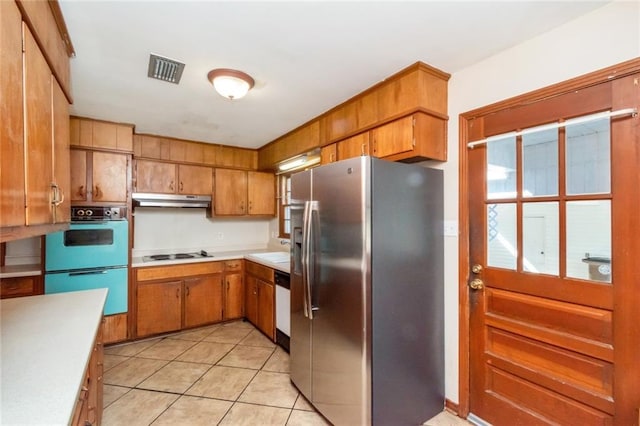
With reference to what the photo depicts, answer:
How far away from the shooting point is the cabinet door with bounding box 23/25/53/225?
1088 mm

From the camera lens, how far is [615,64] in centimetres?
142

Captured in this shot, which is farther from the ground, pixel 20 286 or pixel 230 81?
pixel 230 81

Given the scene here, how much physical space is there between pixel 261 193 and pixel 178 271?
1.58 meters

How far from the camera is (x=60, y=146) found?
5.23 ft

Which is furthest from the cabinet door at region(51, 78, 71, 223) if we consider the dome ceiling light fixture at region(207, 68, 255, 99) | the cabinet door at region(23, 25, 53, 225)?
the dome ceiling light fixture at region(207, 68, 255, 99)

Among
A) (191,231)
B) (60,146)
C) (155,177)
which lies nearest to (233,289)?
(191,231)

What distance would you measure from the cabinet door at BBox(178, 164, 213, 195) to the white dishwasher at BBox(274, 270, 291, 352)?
1669 mm

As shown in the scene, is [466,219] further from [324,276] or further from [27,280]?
[27,280]

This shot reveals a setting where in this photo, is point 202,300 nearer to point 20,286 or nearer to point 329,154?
point 20,286

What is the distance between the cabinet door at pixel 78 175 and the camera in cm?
→ 297

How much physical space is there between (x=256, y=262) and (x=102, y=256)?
1.61 meters

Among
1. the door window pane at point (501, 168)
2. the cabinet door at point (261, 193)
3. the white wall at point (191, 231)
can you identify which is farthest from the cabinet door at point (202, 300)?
the door window pane at point (501, 168)

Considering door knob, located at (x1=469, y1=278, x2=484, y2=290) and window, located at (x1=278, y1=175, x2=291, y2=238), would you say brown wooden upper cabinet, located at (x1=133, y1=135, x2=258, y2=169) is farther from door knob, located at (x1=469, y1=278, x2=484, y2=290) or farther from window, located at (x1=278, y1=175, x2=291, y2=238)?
door knob, located at (x1=469, y1=278, x2=484, y2=290)

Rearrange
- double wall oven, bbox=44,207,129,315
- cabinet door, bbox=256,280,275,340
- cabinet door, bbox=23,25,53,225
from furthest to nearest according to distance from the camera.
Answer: cabinet door, bbox=256,280,275,340 < double wall oven, bbox=44,207,129,315 < cabinet door, bbox=23,25,53,225
